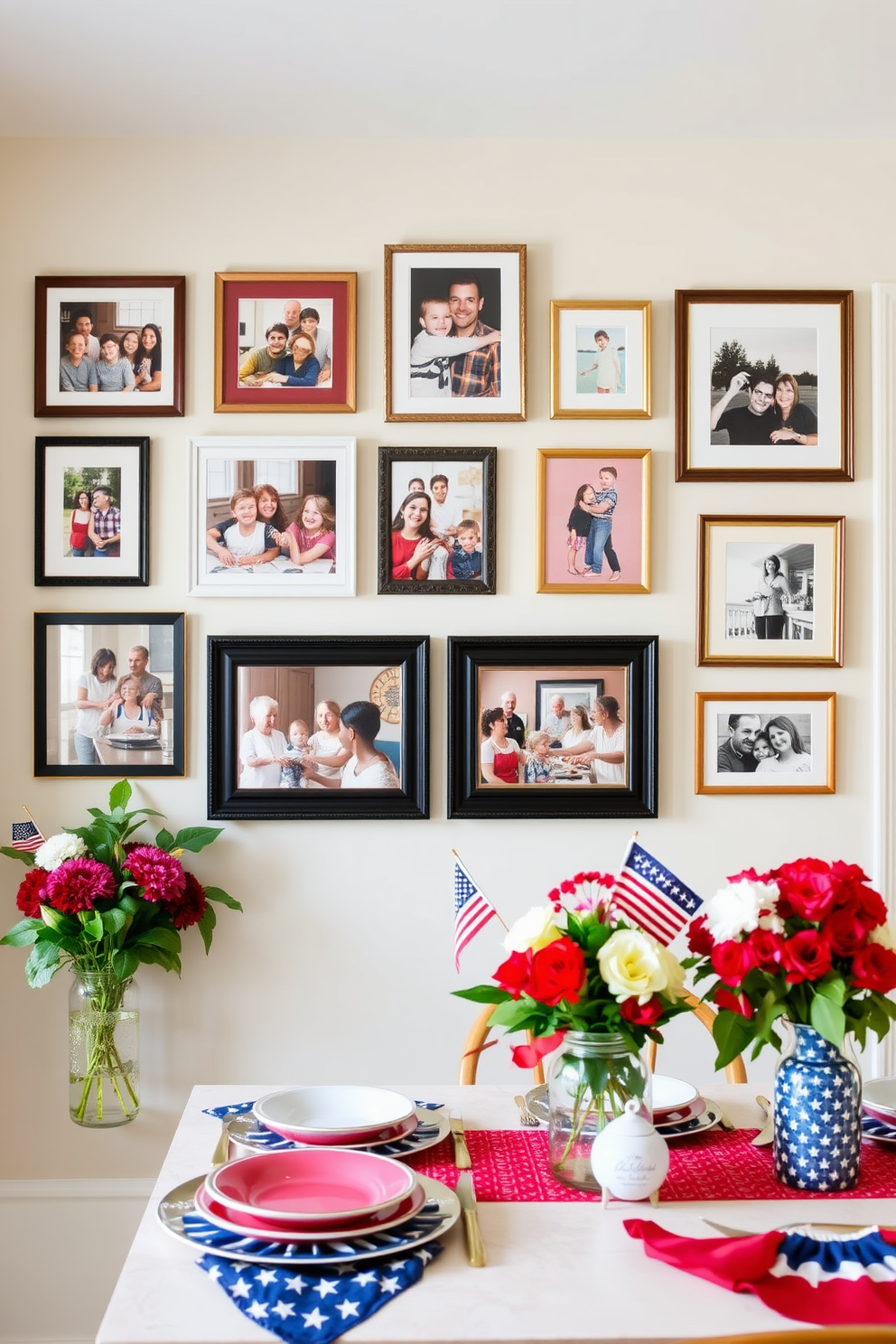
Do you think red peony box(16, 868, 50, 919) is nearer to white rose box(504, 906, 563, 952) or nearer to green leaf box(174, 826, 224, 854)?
green leaf box(174, 826, 224, 854)

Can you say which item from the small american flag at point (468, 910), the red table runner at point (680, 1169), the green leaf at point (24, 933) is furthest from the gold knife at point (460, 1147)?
the green leaf at point (24, 933)

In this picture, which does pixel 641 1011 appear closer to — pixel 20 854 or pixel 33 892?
pixel 33 892

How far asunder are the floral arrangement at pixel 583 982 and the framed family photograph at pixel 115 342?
68.6 inches

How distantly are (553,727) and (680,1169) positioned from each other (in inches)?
49.5

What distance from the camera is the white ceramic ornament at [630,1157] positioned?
130 centimetres

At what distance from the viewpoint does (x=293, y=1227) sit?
1.19m

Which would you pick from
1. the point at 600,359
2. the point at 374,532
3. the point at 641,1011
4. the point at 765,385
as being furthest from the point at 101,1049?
the point at 765,385

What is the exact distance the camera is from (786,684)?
2.62 m

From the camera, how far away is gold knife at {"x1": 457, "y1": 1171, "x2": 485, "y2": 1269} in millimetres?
1194

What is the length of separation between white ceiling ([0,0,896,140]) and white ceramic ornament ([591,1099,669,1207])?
200 centimetres

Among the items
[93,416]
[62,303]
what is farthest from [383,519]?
[62,303]

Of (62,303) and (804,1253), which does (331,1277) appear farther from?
(62,303)

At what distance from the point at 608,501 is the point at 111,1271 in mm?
2154

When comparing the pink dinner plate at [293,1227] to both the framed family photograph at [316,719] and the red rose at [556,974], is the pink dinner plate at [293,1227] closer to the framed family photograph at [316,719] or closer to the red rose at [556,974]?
the red rose at [556,974]
